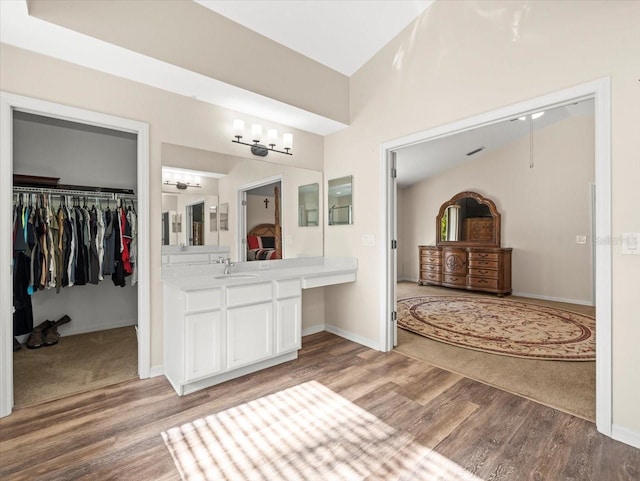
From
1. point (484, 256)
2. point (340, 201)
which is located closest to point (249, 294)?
point (340, 201)

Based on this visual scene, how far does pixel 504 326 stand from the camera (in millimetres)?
3928

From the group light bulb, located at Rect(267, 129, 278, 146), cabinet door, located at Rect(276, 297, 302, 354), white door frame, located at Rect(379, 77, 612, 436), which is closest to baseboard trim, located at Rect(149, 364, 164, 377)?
cabinet door, located at Rect(276, 297, 302, 354)

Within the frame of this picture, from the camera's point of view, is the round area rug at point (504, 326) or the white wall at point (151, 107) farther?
the round area rug at point (504, 326)

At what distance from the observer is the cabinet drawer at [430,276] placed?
6785 mm

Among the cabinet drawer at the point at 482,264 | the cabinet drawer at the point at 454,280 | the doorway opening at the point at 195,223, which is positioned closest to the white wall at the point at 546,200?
the cabinet drawer at the point at 482,264

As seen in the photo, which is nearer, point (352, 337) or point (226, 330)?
point (226, 330)

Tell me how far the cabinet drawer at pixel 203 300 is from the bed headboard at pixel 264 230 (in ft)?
3.36

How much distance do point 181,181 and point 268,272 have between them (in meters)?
1.19

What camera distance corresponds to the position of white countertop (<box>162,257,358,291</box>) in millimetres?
2506

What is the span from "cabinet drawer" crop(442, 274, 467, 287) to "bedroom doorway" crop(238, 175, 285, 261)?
4.45 m

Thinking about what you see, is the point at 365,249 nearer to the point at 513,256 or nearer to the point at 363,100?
the point at 363,100

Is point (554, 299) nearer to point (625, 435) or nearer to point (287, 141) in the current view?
point (625, 435)

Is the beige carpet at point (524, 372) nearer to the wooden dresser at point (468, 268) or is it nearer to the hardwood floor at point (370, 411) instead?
the hardwood floor at point (370, 411)

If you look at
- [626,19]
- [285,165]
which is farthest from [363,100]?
[626,19]
